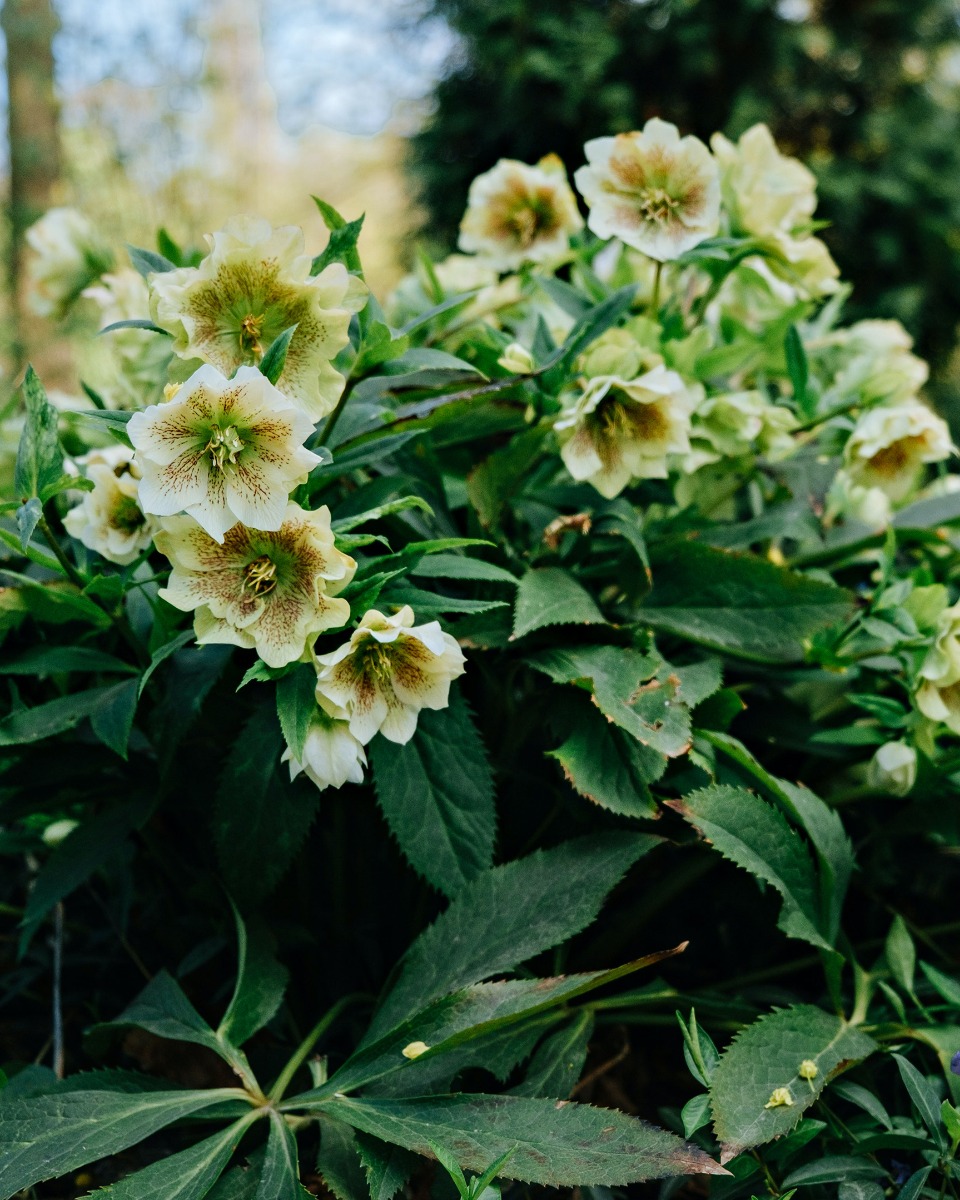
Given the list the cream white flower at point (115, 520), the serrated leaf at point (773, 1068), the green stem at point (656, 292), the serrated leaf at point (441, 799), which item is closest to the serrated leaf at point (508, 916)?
the serrated leaf at point (441, 799)

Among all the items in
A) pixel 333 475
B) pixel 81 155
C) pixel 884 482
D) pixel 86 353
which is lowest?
pixel 86 353

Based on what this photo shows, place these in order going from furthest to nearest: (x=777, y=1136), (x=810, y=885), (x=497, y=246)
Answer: (x=497, y=246)
(x=810, y=885)
(x=777, y=1136)

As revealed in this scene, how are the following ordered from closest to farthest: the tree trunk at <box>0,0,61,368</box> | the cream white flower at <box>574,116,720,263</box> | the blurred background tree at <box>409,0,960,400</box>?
the cream white flower at <box>574,116,720,263</box>
the blurred background tree at <box>409,0,960,400</box>
the tree trunk at <box>0,0,61,368</box>

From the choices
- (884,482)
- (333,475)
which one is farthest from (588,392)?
(884,482)

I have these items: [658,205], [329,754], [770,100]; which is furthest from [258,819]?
[770,100]

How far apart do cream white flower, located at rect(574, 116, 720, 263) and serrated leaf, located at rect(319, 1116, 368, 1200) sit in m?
0.68

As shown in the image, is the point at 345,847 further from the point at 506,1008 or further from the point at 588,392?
the point at 588,392

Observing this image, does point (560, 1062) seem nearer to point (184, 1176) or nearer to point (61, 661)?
point (184, 1176)

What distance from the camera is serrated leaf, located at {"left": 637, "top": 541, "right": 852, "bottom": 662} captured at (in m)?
0.75

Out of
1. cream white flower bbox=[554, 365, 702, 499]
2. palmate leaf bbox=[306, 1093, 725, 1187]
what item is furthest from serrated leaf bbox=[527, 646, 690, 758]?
palmate leaf bbox=[306, 1093, 725, 1187]

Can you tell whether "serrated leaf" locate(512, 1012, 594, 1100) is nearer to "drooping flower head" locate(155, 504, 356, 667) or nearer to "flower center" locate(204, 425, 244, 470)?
"drooping flower head" locate(155, 504, 356, 667)

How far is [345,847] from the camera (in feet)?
2.77

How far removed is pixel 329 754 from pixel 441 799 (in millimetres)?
119

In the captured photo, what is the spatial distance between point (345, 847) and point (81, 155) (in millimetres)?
6224
